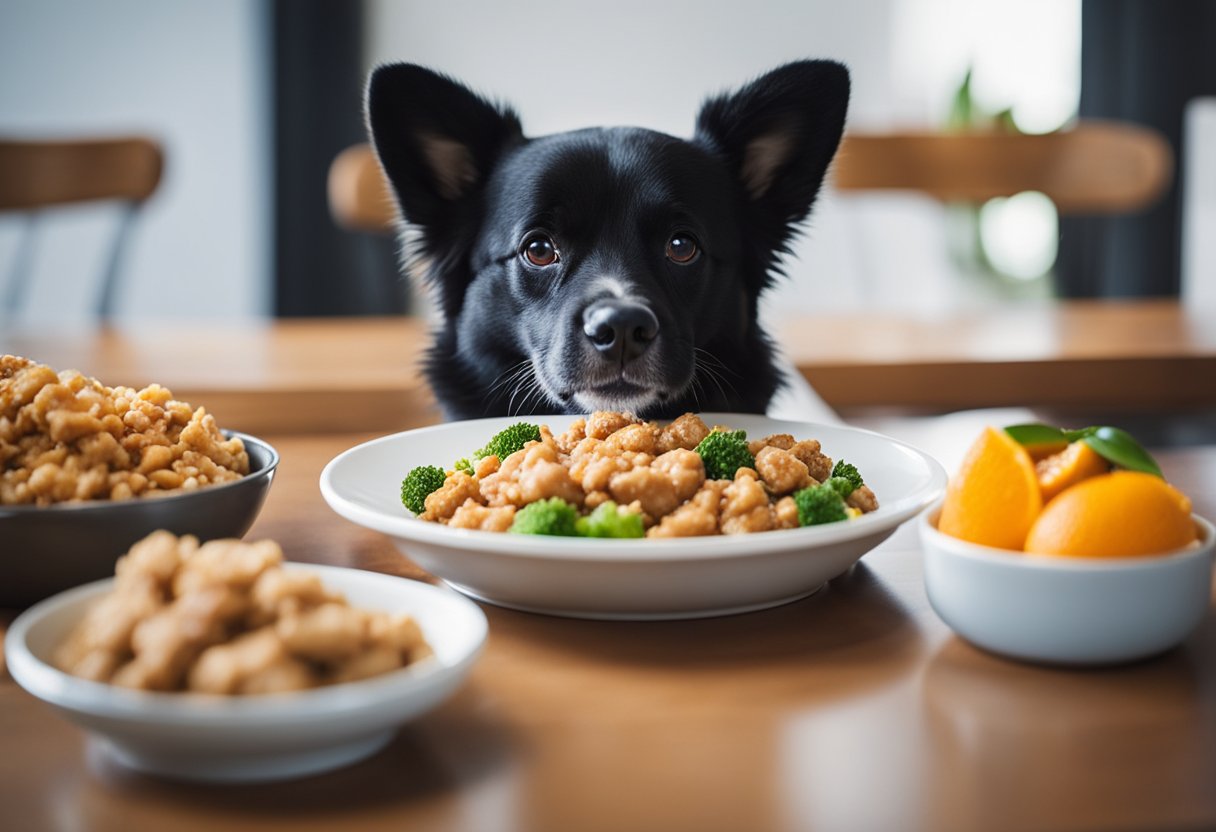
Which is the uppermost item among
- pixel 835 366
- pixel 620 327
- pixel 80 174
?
pixel 80 174

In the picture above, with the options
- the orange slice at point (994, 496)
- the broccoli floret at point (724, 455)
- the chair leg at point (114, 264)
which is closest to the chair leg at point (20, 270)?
the chair leg at point (114, 264)

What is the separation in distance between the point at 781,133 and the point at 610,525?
950 mm

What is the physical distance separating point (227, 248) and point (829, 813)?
13.8 feet

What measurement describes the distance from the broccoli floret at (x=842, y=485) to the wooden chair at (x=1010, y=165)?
101 inches

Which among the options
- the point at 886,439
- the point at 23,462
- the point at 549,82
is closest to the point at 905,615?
the point at 886,439

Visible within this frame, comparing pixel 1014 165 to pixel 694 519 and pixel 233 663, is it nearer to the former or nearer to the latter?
pixel 694 519

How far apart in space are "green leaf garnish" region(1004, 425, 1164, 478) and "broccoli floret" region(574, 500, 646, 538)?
0.30m

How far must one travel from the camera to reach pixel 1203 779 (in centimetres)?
64

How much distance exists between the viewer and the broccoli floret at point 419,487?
3.33 feet

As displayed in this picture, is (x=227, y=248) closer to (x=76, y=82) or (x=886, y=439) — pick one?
(x=76, y=82)

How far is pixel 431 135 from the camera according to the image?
1.64 metres

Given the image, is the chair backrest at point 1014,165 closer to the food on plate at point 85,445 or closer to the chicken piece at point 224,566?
the food on plate at point 85,445

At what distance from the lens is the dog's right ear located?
159 cm

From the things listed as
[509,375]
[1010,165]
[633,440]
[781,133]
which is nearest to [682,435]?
[633,440]
